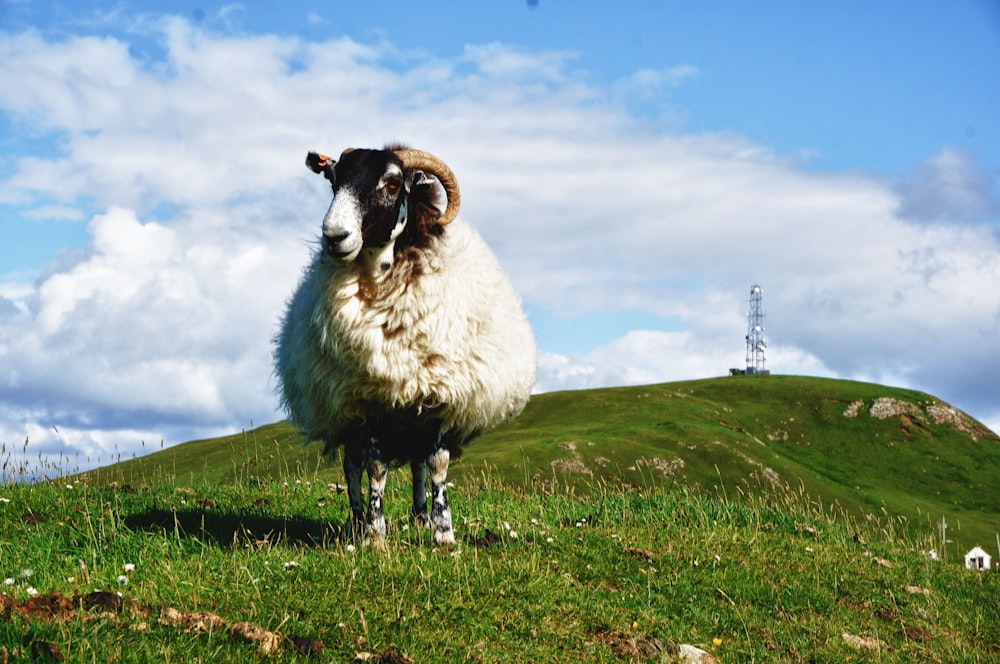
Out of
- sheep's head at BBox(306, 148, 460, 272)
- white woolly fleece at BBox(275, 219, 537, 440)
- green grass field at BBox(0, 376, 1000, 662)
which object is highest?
sheep's head at BBox(306, 148, 460, 272)

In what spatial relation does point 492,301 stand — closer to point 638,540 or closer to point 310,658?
point 638,540

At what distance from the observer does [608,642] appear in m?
8.13

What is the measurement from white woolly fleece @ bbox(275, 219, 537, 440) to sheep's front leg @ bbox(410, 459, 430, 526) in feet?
2.41

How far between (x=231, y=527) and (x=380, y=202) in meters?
5.45

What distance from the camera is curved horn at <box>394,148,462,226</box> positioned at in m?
11.2

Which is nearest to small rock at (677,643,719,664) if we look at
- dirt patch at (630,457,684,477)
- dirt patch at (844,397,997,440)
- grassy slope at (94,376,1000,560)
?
grassy slope at (94,376,1000,560)

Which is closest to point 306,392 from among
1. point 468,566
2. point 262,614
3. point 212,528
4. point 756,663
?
point 212,528

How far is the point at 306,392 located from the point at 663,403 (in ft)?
256

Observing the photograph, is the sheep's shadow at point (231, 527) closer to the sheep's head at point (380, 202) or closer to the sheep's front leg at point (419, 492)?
the sheep's front leg at point (419, 492)

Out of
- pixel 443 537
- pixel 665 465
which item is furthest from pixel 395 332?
pixel 665 465

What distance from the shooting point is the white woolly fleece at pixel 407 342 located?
1060cm

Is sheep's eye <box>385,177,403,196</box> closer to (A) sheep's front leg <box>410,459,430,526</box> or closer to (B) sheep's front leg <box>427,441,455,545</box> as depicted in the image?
(B) sheep's front leg <box>427,441,455,545</box>

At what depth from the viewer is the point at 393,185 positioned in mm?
10438

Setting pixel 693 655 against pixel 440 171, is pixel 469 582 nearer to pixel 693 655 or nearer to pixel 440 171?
pixel 693 655
